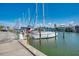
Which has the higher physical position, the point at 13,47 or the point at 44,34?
the point at 44,34

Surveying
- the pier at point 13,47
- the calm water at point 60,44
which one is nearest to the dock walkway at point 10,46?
the pier at point 13,47

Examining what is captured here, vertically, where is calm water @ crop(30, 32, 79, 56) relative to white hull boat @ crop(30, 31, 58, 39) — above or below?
below

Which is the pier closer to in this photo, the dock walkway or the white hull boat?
the dock walkway

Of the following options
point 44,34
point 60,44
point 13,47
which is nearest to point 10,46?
point 13,47

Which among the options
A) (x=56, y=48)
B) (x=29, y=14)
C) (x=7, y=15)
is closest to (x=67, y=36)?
(x=56, y=48)

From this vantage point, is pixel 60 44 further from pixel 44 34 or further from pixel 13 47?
pixel 13 47

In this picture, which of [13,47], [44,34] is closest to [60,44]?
[44,34]

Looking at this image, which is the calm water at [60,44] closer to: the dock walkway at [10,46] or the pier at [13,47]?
the pier at [13,47]

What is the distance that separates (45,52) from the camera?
401cm

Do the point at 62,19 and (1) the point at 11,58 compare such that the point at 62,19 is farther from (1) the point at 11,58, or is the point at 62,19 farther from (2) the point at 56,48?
(1) the point at 11,58

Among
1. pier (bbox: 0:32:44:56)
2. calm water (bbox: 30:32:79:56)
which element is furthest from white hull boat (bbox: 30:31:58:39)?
pier (bbox: 0:32:44:56)

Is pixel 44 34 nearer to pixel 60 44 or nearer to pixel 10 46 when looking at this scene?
pixel 60 44

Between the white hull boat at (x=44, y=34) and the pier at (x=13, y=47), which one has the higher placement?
the white hull boat at (x=44, y=34)

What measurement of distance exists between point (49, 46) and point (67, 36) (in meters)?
0.31
